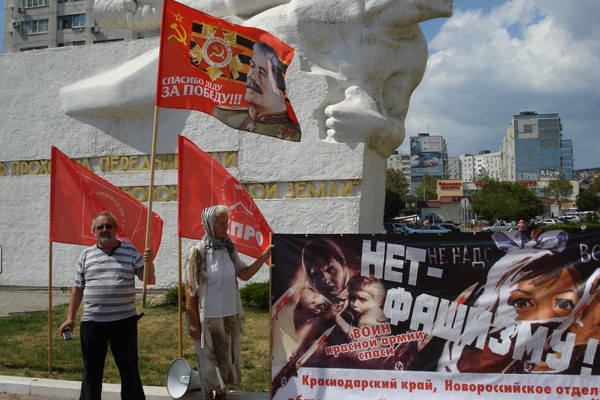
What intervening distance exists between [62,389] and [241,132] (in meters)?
5.64

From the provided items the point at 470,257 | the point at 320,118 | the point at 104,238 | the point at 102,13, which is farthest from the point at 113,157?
the point at 470,257

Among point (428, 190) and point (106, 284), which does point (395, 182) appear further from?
point (106, 284)

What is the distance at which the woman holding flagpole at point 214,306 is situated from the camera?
4500 mm

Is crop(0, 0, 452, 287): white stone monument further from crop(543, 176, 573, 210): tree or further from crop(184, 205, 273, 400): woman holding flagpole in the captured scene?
crop(543, 176, 573, 210): tree

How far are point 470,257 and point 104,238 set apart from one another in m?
2.91

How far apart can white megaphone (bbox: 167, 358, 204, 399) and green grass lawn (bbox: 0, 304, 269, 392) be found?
49 cm

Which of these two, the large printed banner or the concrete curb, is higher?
the large printed banner

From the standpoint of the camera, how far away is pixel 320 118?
9461 millimetres

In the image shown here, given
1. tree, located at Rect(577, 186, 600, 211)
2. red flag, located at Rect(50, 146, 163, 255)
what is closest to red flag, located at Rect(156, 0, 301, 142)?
red flag, located at Rect(50, 146, 163, 255)

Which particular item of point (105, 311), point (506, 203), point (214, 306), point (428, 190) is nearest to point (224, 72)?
point (214, 306)

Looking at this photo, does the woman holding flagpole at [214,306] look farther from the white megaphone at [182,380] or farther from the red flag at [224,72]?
the red flag at [224,72]

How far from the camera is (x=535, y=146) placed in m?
117

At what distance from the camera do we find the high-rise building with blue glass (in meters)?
114

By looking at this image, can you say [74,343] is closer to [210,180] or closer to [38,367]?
[38,367]
